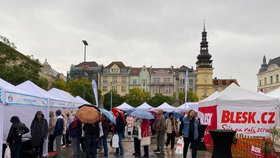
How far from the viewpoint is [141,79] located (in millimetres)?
115250

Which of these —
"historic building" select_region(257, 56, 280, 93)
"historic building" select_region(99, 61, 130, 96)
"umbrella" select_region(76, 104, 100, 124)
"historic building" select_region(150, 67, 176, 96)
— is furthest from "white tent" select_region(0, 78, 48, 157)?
"historic building" select_region(150, 67, 176, 96)

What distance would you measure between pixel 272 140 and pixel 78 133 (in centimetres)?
615

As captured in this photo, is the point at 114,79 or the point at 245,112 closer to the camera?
the point at 245,112

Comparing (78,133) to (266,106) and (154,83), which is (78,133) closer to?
(266,106)

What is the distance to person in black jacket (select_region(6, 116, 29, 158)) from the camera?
1043cm

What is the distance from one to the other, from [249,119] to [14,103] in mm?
9415

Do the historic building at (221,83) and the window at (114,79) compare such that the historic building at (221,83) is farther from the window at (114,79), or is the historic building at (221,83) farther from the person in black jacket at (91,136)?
the person in black jacket at (91,136)

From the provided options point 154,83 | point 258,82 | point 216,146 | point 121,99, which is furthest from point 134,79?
point 216,146

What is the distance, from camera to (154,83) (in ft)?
378

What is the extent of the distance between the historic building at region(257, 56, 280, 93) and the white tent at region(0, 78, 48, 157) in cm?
9431

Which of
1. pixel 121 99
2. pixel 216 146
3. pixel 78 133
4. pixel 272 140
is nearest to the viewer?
pixel 216 146

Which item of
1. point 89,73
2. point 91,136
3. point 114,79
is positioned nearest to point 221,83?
point 114,79

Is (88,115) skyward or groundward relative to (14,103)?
groundward

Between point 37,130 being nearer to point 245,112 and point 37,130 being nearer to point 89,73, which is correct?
point 245,112
